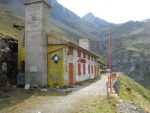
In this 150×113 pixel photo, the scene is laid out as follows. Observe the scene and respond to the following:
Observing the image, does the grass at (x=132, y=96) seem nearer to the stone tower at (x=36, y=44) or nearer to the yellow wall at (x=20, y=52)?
the stone tower at (x=36, y=44)

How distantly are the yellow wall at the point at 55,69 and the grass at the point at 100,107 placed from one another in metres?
10.1

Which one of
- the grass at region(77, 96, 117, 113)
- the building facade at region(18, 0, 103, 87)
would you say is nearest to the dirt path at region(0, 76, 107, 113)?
the grass at region(77, 96, 117, 113)

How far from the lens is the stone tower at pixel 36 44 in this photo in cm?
2859

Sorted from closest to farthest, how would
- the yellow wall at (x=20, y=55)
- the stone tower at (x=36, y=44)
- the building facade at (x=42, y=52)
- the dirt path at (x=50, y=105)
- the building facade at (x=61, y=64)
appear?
the dirt path at (x=50, y=105) < the stone tower at (x=36, y=44) < the building facade at (x=42, y=52) < the building facade at (x=61, y=64) < the yellow wall at (x=20, y=55)

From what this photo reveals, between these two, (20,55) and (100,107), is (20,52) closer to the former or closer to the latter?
(20,55)

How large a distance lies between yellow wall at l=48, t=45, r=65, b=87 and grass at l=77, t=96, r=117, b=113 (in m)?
10.1

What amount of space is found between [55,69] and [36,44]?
124 inches

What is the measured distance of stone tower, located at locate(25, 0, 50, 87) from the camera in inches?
1126

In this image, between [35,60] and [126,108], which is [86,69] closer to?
[35,60]

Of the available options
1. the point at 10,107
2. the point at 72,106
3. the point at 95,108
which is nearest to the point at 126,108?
the point at 95,108

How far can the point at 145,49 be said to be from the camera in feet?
634

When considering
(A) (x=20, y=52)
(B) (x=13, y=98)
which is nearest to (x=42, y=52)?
(A) (x=20, y=52)

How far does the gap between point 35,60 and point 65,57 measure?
318 centimetres

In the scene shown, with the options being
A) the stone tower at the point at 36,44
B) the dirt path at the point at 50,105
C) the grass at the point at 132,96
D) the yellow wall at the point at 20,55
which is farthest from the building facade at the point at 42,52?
the dirt path at the point at 50,105
